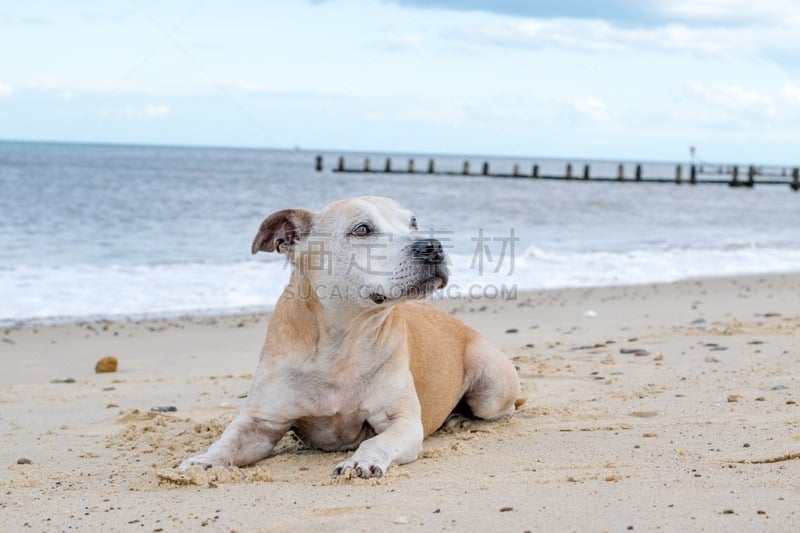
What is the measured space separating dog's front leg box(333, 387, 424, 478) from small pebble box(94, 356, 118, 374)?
14.0ft

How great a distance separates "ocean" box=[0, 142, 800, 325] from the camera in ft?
46.0

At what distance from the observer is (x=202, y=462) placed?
488 centimetres

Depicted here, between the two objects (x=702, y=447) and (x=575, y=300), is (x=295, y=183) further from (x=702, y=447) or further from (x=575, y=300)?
(x=702, y=447)

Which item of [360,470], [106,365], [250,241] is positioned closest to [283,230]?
[360,470]

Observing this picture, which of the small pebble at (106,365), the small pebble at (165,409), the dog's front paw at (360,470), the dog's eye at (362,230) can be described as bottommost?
the small pebble at (106,365)

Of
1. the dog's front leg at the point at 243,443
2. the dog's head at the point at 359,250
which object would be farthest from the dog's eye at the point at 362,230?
the dog's front leg at the point at 243,443

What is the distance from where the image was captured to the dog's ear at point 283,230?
536 centimetres

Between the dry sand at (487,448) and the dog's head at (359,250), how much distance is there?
972mm

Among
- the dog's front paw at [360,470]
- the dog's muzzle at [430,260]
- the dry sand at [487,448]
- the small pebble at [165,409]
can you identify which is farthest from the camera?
the small pebble at [165,409]

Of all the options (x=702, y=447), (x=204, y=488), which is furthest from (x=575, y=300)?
(x=204, y=488)

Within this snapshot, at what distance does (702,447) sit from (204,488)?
2608 mm

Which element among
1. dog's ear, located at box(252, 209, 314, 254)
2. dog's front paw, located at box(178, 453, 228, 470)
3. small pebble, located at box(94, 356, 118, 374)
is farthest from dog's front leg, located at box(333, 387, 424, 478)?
small pebble, located at box(94, 356, 118, 374)

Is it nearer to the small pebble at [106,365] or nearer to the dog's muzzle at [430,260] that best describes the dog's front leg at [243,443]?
the dog's muzzle at [430,260]

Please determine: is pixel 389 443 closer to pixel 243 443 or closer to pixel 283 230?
pixel 243 443
